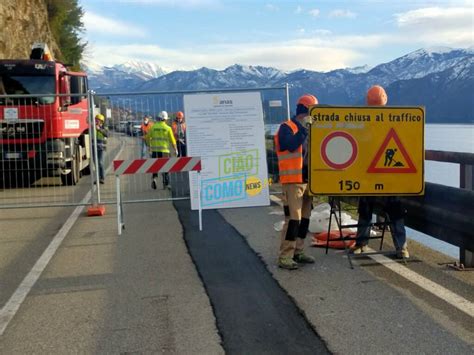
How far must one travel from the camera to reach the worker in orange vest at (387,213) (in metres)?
6.40

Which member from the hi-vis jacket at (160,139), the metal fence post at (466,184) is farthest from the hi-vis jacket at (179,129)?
the metal fence post at (466,184)

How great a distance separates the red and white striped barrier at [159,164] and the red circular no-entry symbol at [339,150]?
9.59 ft

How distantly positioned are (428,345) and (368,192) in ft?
8.87

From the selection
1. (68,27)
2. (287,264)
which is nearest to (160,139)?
(287,264)

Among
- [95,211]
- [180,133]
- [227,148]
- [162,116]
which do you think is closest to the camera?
[227,148]

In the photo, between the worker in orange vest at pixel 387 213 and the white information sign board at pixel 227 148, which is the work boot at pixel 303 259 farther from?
the white information sign board at pixel 227 148

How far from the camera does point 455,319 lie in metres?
4.45

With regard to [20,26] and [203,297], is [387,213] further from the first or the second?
[20,26]

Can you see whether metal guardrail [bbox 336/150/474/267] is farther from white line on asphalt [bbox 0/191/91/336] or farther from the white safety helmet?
the white safety helmet

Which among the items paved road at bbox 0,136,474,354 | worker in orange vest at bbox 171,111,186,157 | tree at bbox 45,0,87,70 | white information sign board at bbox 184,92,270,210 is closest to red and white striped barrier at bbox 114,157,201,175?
white information sign board at bbox 184,92,270,210

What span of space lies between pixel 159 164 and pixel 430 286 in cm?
489

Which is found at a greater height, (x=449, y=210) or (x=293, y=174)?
(x=293, y=174)

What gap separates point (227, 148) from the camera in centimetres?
984

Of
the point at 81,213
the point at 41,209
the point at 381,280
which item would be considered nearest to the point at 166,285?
the point at 381,280
